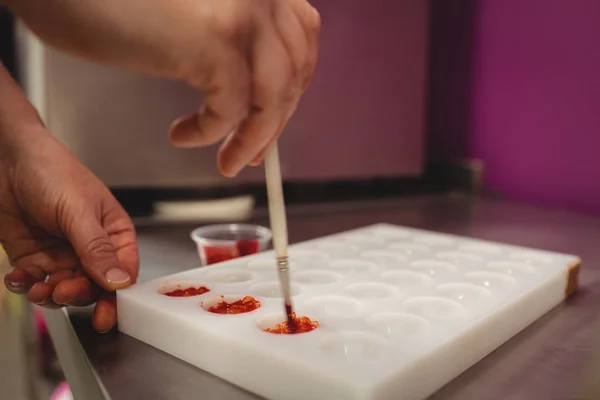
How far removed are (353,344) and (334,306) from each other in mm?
106

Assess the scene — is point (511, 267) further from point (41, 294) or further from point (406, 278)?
point (41, 294)

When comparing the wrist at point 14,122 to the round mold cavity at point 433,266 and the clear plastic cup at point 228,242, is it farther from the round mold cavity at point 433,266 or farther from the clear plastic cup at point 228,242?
the round mold cavity at point 433,266

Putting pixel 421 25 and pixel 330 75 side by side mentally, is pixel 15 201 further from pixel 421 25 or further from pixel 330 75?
pixel 421 25

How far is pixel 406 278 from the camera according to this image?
73 cm

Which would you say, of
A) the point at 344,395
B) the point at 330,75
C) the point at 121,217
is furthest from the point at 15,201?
the point at 330,75

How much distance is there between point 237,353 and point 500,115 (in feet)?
3.98

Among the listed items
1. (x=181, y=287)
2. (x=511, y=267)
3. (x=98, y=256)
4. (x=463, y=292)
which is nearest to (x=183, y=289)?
(x=181, y=287)

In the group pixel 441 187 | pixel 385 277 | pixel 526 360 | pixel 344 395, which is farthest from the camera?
pixel 441 187

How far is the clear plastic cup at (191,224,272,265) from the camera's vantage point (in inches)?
Answer: 33.9

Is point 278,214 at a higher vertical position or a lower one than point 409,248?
higher

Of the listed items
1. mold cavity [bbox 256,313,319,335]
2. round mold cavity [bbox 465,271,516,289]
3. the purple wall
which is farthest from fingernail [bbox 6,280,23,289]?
the purple wall

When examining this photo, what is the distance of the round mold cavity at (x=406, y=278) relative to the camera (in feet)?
2.29

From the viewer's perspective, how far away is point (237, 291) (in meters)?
0.66

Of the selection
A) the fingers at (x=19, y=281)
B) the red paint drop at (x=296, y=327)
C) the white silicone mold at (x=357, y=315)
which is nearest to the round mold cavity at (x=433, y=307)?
the white silicone mold at (x=357, y=315)
